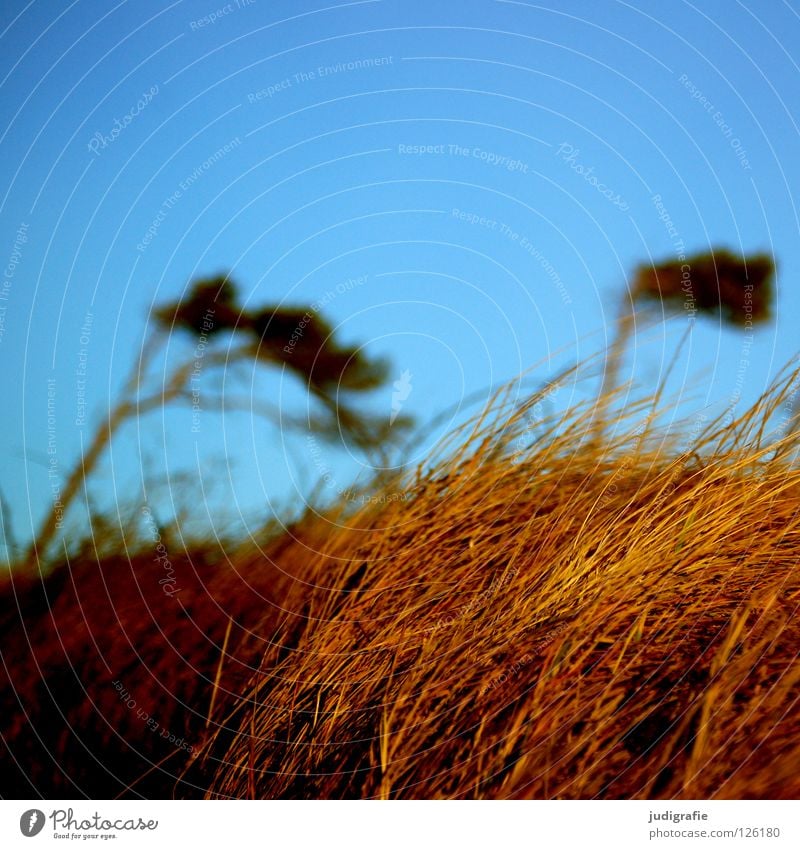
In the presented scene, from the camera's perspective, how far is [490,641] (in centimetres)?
178

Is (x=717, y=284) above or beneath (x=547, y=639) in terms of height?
above

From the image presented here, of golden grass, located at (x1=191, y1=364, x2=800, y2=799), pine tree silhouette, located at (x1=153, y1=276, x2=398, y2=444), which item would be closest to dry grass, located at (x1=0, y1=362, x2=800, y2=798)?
golden grass, located at (x1=191, y1=364, x2=800, y2=799)

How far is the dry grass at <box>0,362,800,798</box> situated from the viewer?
1711mm

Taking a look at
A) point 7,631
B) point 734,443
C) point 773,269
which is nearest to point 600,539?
point 734,443

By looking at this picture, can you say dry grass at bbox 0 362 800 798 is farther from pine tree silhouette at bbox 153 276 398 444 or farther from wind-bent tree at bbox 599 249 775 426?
pine tree silhouette at bbox 153 276 398 444

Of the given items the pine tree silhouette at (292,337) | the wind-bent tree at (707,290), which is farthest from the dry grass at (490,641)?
the pine tree silhouette at (292,337)

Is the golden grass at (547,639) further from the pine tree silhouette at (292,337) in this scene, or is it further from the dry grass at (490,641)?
the pine tree silhouette at (292,337)

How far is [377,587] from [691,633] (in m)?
0.62

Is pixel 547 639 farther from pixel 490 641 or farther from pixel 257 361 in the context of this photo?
pixel 257 361

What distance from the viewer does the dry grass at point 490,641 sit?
1.71 meters

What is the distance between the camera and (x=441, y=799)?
1.77 metres

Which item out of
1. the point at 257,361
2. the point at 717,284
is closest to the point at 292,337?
the point at 257,361
